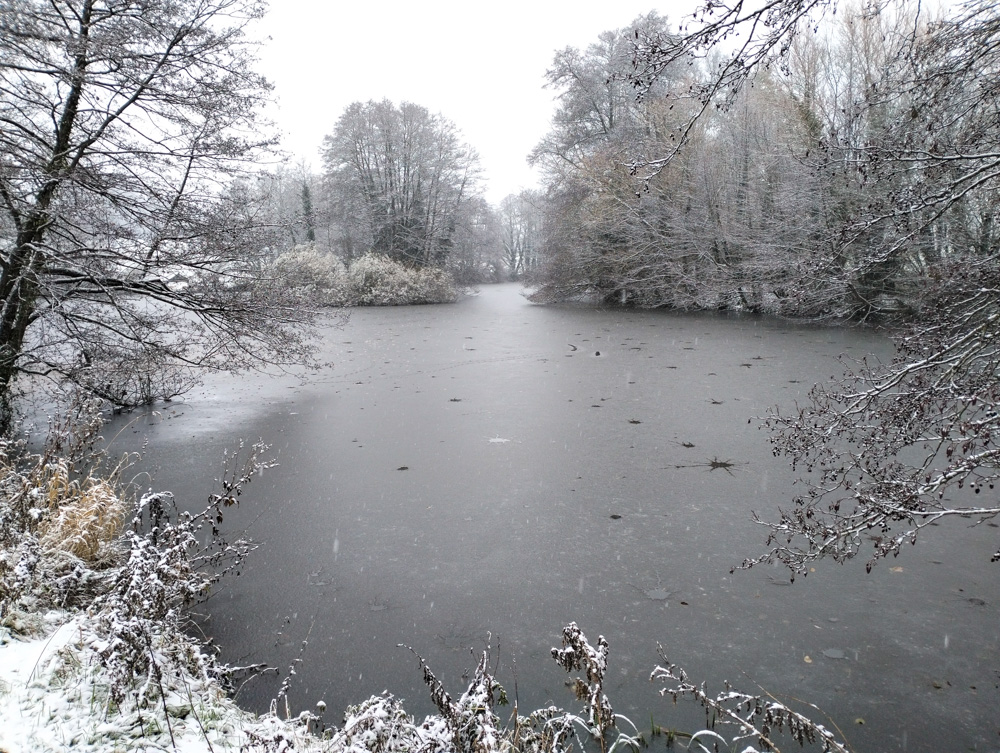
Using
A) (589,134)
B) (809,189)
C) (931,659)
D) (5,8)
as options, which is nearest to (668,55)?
(931,659)

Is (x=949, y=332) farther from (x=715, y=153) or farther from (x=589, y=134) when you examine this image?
(x=589, y=134)

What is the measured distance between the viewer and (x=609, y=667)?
A: 330 centimetres

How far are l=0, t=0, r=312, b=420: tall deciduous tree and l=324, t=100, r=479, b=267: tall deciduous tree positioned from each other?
Result: 77.4 ft

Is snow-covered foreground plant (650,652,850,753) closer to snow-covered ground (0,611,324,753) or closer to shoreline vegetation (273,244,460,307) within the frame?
snow-covered ground (0,611,324,753)

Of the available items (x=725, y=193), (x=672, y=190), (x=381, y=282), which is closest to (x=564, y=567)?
(x=725, y=193)

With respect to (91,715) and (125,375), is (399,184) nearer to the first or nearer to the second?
(125,375)

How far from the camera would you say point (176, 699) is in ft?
9.07

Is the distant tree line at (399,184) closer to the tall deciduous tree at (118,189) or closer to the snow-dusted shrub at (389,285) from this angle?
the snow-dusted shrub at (389,285)

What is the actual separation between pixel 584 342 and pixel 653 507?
9633 millimetres

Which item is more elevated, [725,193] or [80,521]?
[725,193]

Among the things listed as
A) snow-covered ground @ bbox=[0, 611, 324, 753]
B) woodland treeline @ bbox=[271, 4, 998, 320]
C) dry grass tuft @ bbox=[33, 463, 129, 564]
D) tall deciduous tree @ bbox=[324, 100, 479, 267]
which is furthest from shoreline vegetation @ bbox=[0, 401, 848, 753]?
tall deciduous tree @ bbox=[324, 100, 479, 267]

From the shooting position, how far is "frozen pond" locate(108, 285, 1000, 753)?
3178 millimetres

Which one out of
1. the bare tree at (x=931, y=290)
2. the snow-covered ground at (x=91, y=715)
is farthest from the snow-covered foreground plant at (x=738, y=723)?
the snow-covered ground at (x=91, y=715)

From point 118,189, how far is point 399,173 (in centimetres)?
2671
